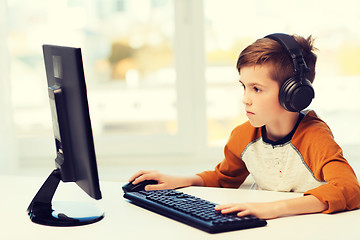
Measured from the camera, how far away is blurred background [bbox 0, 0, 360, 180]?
8.18ft

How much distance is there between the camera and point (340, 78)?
8.34ft

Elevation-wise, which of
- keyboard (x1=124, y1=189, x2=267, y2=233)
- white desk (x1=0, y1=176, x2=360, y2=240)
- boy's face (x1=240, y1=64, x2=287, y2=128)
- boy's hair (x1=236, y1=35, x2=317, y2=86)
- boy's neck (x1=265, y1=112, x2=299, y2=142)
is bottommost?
white desk (x1=0, y1=176, x2=360, y2=240)

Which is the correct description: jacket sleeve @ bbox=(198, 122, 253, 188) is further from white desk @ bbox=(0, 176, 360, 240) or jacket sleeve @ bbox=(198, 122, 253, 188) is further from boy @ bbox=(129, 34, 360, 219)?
white desk @ bbox=(0, 176, 360, 240)

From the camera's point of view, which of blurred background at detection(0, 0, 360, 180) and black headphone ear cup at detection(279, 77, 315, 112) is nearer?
black headphone ear cup at detection(279, 77, 315, 112)

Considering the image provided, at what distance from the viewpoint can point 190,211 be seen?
1.21 metres

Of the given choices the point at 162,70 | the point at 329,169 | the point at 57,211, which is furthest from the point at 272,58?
the point at 162,70

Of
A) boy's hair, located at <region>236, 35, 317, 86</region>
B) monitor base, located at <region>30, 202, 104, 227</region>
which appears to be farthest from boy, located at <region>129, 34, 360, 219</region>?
monitor base, located at <region>30, 202, 104, 227</region>

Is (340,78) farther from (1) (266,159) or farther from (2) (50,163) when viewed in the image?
(2) (50,163)

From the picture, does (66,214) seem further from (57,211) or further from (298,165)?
(298,165)

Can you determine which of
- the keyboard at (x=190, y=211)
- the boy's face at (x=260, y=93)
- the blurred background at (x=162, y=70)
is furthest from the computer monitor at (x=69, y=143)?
the blurred background at (x=162, y=70)

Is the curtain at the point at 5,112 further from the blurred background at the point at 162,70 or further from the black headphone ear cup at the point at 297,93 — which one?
the black headphone ear cup at the point at 297,93

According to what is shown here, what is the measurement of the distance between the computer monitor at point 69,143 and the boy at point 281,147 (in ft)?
0.81

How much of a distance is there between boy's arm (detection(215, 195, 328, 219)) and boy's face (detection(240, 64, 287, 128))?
31 cm

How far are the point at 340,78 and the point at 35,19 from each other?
1.41 m
